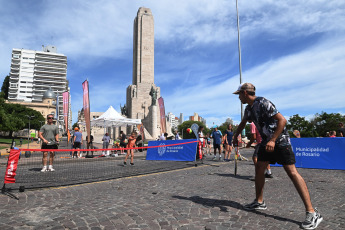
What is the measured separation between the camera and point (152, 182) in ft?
18.8

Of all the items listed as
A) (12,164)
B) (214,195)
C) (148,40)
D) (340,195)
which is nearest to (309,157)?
(340,195)

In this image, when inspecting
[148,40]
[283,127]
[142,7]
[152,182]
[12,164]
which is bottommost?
[152,182]

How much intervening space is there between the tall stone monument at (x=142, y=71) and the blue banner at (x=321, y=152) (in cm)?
4681

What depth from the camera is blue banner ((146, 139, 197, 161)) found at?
34.2 feet

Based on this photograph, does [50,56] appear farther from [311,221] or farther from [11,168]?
[311,221]

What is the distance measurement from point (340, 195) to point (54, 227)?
15.3 ft

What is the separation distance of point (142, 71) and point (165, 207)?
181 feet

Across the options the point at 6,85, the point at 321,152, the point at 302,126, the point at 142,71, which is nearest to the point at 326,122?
the point at 302,126

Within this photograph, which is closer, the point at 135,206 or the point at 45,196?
the point at 135,206

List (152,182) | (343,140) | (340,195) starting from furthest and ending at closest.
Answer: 1. (343,140)
2. (152,182)
3. (340,195)

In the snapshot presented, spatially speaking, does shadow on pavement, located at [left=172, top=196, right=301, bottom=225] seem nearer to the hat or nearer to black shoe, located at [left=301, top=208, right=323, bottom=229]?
black shoe, located at [left=301, top=208, right=323, bottom=229]

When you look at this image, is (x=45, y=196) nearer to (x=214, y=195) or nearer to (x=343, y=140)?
(x=214, y=195)

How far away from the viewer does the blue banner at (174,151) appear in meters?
10.4

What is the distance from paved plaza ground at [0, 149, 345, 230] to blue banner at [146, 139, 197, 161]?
5087 millimetres
